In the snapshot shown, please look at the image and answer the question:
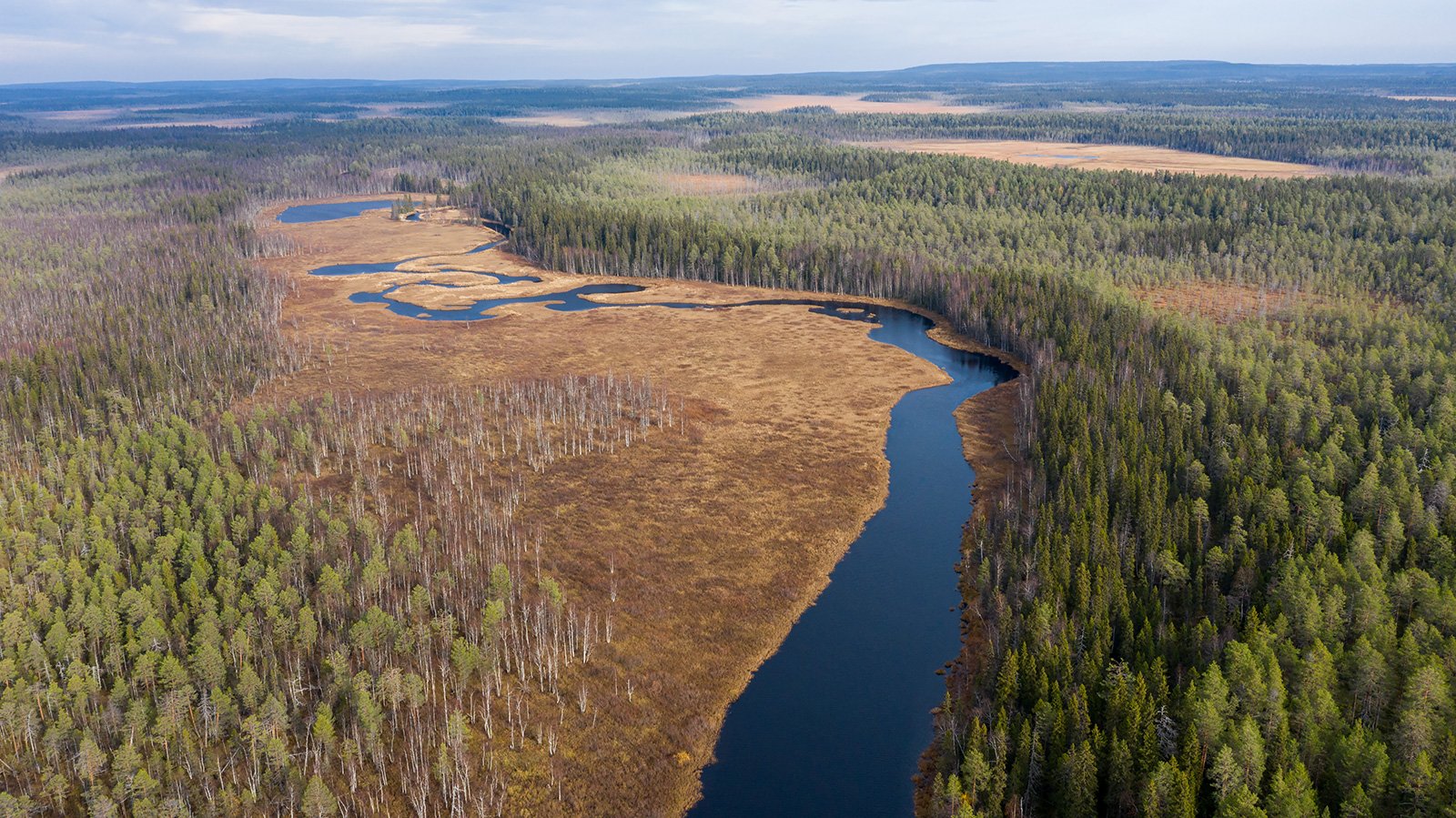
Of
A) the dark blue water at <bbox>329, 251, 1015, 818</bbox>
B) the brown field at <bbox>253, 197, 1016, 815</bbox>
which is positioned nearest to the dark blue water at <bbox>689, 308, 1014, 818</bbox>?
the dark blue water at <bbox>329, 251, 1015, 818</bbox>

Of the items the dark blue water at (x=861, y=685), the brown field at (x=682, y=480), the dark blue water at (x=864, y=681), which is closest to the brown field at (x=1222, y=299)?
the brown field at (x=682, y=480)

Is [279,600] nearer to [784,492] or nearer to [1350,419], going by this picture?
[784,492]

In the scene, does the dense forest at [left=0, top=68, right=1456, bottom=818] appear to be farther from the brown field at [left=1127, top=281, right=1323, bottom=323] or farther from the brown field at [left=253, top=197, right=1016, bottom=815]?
the brown field at [left=1127, top=281, right=1323, bottom=323]

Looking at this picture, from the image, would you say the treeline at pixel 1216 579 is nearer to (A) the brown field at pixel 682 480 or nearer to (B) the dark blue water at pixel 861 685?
(B) the dark blue water at pixel 861 685

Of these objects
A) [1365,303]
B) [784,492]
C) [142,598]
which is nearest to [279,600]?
[142,598]

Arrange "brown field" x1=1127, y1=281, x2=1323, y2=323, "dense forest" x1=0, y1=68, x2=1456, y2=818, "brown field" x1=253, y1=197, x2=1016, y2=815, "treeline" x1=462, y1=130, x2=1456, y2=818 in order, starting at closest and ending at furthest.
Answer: "treeline" x1=462, y1=130, x2=1456, y2=818, "dense forest" x1=0, y1=68, x2=1456, y2=818, "brown field" x1=253, y1=197, x2=1016, y2=815, "brown field" x1=1127, y1=281, x2=1323, y2=323

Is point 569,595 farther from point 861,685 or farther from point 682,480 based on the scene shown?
point 861,685

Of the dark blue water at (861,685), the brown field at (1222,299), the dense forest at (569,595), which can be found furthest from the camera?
the brown field at (1222,299)
